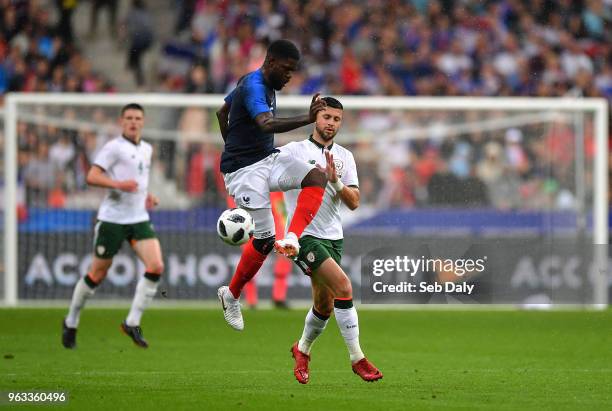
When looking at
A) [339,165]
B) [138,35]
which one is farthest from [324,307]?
[138,35]

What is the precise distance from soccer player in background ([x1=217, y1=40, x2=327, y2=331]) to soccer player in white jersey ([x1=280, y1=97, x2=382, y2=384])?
195 mm

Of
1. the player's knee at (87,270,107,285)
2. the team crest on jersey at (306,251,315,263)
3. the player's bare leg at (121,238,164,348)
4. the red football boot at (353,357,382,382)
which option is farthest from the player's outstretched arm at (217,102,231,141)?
the player's knee at (87,270,107,285)

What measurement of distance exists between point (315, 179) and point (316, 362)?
2912 millimetres

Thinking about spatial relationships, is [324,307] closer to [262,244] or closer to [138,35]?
[262,244]

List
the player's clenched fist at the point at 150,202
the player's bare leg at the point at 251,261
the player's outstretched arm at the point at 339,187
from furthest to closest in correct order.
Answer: the player's clenched fist at the point at 150,202
the player's bare leg at the point at 251,261
the player's outstretched arm at the point at 339,187

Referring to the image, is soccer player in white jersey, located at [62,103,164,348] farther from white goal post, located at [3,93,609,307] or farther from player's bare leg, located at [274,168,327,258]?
white goal post, located at [3,93,609,307]

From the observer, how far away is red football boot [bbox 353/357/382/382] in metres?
9.58

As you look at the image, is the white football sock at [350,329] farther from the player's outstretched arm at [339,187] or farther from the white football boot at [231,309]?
the white football boot at [231,309]

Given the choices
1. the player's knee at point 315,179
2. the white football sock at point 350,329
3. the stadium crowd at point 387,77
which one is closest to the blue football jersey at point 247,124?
the player's knee at point 315,179

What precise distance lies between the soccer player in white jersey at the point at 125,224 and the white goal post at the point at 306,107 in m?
5.19

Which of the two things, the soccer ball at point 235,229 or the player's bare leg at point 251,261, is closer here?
the soccer ball at point 235,229

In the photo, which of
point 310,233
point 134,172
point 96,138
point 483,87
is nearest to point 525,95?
point 483,87

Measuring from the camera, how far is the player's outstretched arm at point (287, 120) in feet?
30.5

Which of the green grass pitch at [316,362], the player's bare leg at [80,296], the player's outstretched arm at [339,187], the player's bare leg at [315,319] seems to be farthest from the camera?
the player's bare leg at [80,296]
